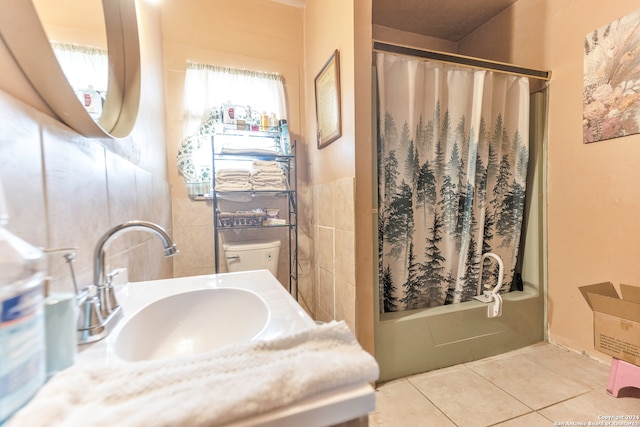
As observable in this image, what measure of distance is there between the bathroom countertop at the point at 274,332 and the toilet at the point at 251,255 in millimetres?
781

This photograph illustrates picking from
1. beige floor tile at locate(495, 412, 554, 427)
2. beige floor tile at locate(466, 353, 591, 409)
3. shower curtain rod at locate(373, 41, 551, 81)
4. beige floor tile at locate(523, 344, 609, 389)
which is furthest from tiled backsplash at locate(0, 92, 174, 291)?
beige floor tile at locate(523, 344, 609, 389)

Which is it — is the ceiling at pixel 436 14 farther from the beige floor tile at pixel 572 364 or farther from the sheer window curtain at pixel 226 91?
the beige floor tile at pixel 572 364

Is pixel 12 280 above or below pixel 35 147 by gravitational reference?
below

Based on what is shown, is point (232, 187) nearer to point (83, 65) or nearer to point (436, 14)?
point (83, 65)

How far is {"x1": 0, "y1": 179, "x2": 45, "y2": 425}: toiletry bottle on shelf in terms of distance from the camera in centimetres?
25

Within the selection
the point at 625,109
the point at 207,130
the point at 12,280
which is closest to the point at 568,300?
the point at 625,109

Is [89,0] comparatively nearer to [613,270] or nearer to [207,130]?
[207,130]

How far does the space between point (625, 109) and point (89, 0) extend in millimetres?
2166

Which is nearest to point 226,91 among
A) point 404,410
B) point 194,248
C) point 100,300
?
point 194,248

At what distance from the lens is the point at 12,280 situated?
10.8 inches

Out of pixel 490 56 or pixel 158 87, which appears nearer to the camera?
pixel 158 87

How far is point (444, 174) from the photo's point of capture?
1454mm

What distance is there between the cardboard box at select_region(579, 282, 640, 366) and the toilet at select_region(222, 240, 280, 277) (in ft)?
5.60

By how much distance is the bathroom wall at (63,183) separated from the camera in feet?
1.23
